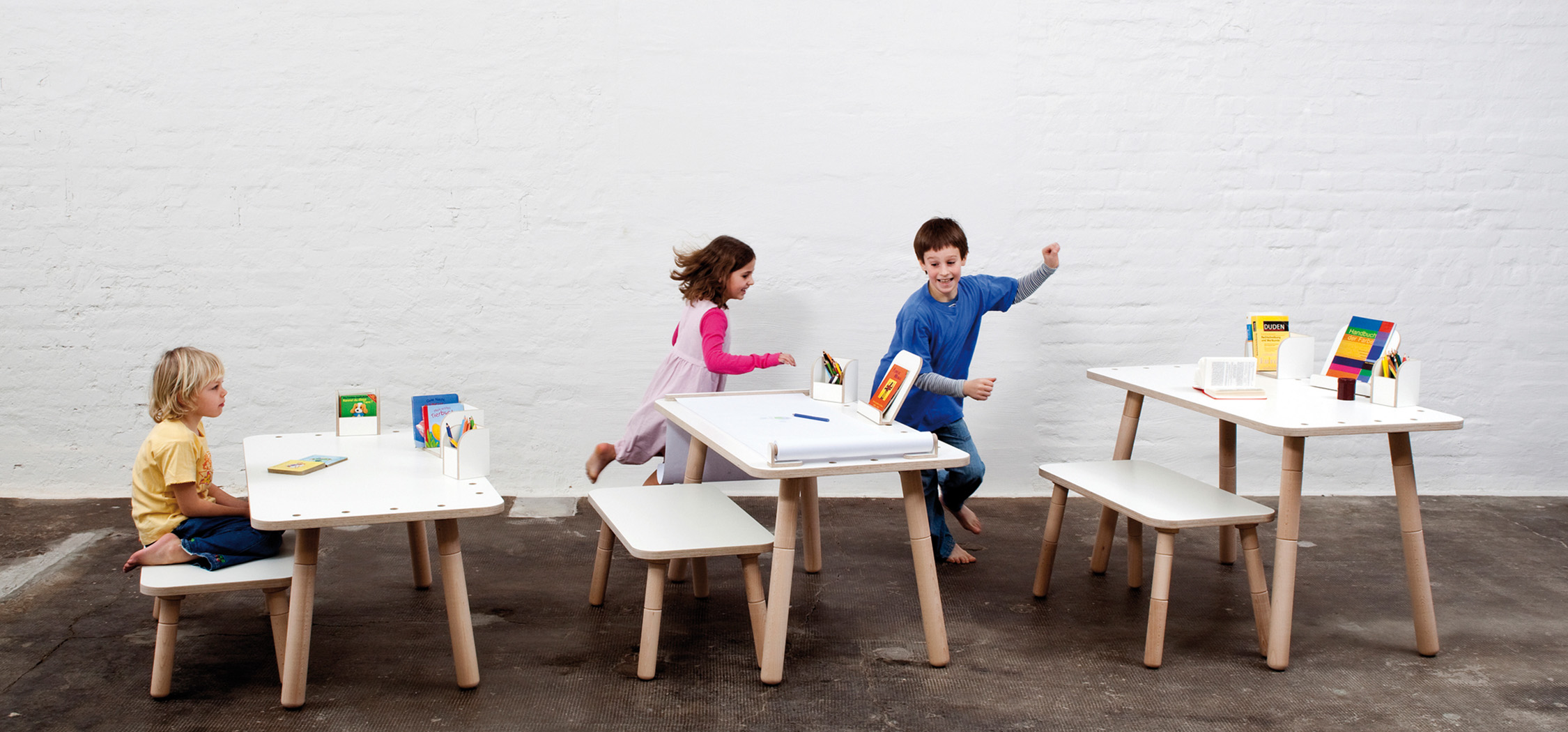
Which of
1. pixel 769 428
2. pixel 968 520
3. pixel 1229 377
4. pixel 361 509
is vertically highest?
pixel 1229 377

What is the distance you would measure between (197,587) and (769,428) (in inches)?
57.6

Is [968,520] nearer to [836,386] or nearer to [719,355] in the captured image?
[836,386]

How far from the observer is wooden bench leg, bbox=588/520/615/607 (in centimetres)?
351

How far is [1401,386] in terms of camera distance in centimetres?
331

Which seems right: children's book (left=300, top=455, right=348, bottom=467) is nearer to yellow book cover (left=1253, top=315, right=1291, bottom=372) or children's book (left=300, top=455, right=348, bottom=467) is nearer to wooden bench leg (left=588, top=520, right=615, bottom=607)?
wooden bench leg (left=588, top=520, right=615, bottom=607)

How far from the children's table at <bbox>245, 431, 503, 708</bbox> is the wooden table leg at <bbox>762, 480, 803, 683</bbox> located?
70 centimetres

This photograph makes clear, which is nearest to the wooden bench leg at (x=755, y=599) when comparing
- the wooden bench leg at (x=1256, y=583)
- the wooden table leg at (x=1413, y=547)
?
the wooden bench leg at (x=1256, y=583)

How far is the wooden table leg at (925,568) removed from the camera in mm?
3033

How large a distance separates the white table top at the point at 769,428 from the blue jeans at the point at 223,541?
3.79 ft

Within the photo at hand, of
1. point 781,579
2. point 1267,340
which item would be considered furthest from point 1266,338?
point 781,579

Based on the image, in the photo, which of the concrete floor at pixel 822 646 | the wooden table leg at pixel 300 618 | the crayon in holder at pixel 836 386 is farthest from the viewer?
the crayon in holder at pixel 836 386

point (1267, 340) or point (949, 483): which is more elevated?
point (1267, 340)

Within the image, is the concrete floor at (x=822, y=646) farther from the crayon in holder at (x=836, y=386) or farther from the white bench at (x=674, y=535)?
the crayon in holder at (x=836, y=386)

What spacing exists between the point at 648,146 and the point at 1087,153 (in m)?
1.83
